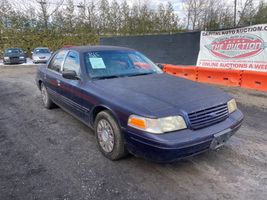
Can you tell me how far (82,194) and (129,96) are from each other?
1266 mm

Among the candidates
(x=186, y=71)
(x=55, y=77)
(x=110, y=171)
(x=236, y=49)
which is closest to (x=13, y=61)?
(x=186, y=71)

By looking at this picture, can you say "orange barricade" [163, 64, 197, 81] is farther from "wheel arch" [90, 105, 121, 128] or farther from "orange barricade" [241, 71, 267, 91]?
"wheel arch" [90, 105, 121, 128]

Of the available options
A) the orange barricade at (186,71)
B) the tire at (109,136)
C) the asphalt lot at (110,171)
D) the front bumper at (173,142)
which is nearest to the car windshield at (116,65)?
the tire at (109,136)

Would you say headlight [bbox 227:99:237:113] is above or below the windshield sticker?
below

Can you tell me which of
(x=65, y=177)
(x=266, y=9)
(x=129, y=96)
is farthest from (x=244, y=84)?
(x=266, y=9)

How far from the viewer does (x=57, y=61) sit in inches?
192

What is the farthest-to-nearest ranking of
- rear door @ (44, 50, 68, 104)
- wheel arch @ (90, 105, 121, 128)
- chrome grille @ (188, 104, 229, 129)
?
rear door @ (44, 50, 68, 104) → wheel arch @ (90, 105, 121, 128) → chrome grille @ (188, 104, 229, 129)

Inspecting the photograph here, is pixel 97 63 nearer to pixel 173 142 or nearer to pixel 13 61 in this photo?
pixel 173 142

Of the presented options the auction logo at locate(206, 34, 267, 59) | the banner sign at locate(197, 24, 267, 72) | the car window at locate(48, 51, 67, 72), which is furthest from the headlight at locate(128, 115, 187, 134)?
the auction logo at locate(206, 34, 267, 59)

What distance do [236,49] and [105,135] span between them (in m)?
6.85

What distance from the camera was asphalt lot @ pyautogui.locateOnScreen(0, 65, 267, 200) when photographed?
2562 millimetres

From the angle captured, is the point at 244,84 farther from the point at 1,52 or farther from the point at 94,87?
the point at 1,52

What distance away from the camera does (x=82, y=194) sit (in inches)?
100

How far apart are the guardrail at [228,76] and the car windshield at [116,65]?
168 inches
